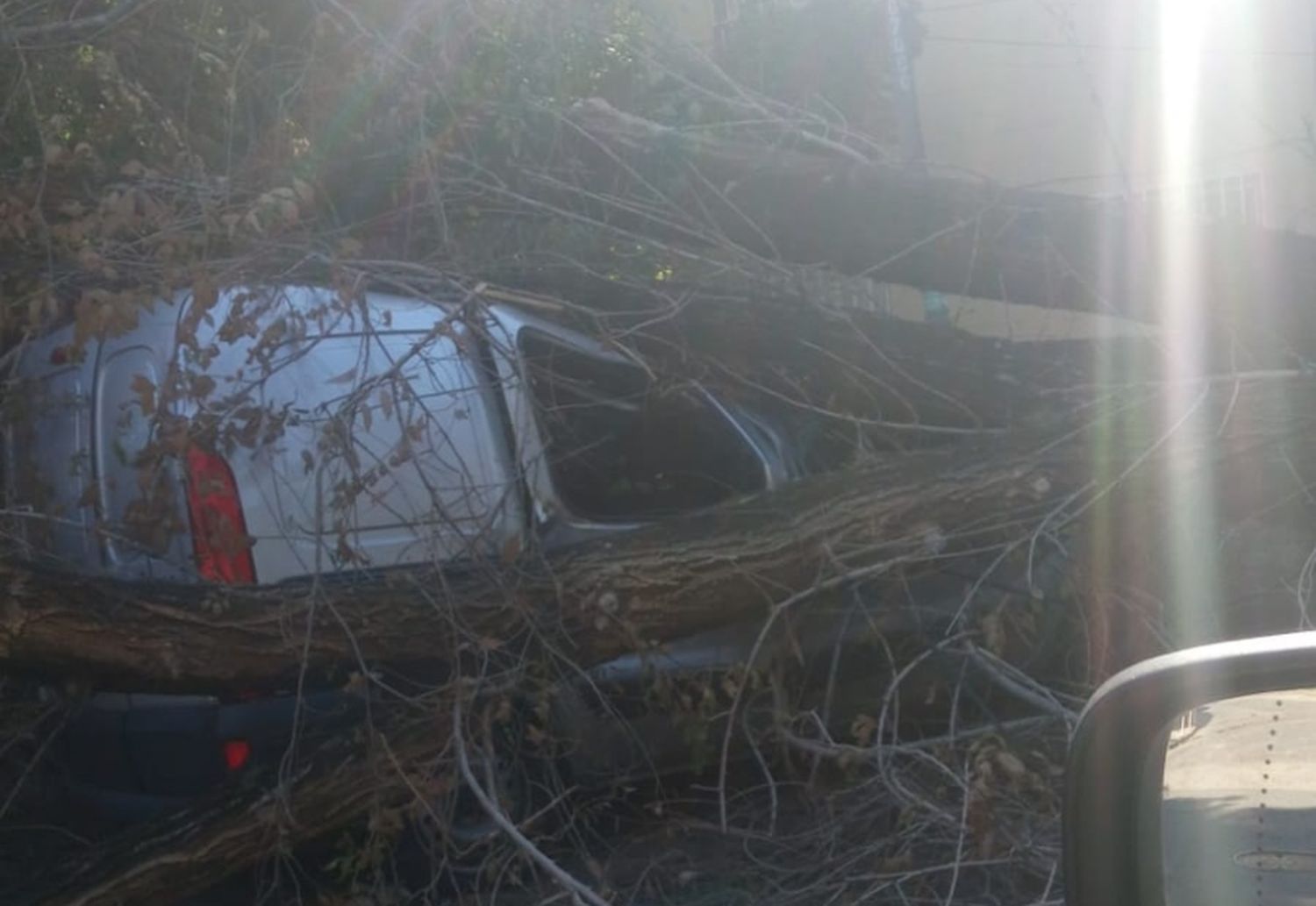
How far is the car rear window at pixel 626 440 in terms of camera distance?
5.69 m

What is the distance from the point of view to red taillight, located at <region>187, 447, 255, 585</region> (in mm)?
5156

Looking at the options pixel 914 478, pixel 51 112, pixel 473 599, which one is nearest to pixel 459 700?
pixel 473 599

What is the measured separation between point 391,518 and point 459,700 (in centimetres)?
69

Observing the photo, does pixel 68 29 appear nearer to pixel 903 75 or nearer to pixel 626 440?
pixel 626 440

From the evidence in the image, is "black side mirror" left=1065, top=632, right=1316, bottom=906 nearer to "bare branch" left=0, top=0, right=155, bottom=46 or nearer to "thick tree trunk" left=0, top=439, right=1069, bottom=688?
"thick tree trunk" left=0, top=439, right=1069, bottom=688

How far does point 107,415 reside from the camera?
18.2 ft

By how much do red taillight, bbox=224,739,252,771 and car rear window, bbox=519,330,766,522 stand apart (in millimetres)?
1161

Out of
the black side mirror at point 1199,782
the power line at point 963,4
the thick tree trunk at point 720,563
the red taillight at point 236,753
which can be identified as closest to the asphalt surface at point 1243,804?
the black side mirror at point 1199,782

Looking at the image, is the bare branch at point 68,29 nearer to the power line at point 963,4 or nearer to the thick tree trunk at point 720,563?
the thick tree trunk at point 720,563

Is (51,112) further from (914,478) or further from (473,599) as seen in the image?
(914,478)

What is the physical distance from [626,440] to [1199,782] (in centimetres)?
397

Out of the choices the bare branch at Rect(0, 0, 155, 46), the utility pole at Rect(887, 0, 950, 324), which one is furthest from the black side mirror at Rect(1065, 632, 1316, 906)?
the utility pole at Rect(887, 0, 950, 324)

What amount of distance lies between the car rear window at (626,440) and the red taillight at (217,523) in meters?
0.89

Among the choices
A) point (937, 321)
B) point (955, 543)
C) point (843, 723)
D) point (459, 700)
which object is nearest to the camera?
point (459, 700)
